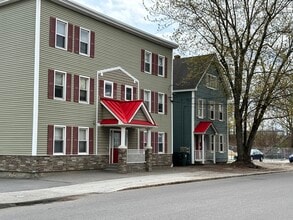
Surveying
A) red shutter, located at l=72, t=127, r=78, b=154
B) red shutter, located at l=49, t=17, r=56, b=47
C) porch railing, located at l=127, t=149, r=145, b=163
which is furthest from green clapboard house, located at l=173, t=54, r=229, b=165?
red shutter, located at l=49, t=17, r=56, b=47

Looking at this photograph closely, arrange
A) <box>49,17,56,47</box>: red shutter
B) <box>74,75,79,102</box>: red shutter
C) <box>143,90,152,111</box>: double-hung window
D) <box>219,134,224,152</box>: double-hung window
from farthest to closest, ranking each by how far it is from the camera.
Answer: <box>219,134,224,152</box>: double-hung window → <box>143,90,152,111</box>: double-hung window → <box>74,75,79,102</box>: red shutter → <box>49,17,56,47</box>: red shutter

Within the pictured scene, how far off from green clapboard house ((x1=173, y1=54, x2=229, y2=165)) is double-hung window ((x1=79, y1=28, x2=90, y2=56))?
1169cm

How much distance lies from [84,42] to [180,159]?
14223mm

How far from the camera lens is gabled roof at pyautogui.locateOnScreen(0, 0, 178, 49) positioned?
24922 millimetres

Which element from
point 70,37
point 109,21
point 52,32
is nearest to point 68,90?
point 70,37

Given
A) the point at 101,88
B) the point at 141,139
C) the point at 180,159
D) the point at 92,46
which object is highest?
the point at 92,46

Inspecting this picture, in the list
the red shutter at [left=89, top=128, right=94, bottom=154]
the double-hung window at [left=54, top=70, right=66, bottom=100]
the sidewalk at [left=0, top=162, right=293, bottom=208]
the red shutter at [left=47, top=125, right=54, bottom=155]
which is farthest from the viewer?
the red shutter at [left=89, top=128, right=94, bottom=154]

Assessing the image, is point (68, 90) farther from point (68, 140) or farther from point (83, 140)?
point (83, 140)

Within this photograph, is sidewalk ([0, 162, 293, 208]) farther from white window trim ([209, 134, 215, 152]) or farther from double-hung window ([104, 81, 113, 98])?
white window trim ([209, 134, 215, 152])

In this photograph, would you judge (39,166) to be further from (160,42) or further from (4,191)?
(160,42)

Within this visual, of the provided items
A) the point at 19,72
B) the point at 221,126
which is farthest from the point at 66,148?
the point at 221,126

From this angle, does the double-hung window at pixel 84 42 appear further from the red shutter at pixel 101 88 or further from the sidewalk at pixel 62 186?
the sidewalk at pixel 62 186

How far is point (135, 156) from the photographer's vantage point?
2819cm

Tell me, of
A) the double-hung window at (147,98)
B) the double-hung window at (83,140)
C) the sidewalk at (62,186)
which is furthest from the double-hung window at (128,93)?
the sidewalk at (62,186)
